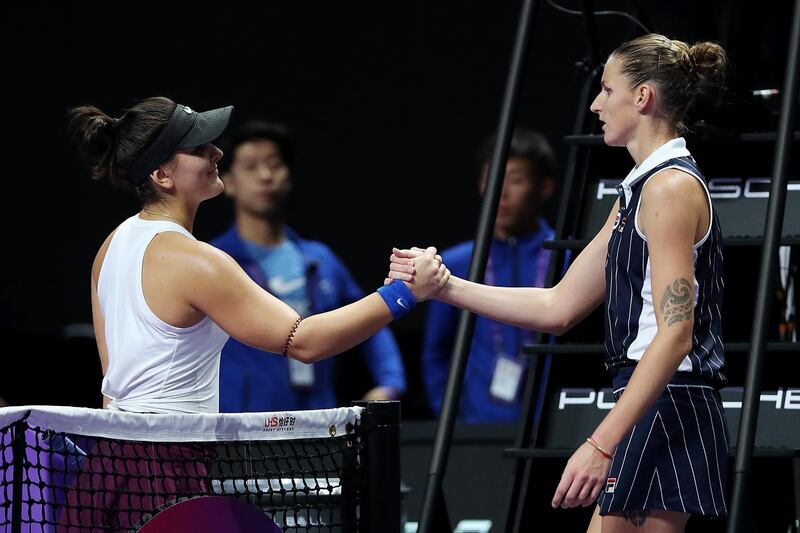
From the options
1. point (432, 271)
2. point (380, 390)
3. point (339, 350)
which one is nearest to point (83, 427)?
point (339, 350)

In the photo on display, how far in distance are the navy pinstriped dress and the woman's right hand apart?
1.99ft

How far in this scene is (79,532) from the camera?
2914 millimetres

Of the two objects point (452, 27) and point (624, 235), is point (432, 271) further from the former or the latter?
point (452, 27)

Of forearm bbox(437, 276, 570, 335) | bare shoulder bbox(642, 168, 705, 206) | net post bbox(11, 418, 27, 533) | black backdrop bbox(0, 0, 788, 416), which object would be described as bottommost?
net post bbox(11, 418, 27, 533)

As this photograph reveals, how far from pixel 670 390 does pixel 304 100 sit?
5.37 m

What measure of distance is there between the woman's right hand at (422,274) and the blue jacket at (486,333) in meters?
2.17

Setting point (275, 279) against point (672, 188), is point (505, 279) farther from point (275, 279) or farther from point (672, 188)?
point (672, 188)

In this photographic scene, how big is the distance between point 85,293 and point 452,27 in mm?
2367

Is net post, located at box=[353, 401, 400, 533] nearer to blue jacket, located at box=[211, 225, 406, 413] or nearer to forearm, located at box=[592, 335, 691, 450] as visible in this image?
forearm, located at box=[592, 335, 691, 450]

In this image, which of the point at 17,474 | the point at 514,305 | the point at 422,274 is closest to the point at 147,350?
the point at 17,474

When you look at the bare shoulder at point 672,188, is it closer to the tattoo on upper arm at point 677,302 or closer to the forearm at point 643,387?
the tattoo on upper arm at point 677,302

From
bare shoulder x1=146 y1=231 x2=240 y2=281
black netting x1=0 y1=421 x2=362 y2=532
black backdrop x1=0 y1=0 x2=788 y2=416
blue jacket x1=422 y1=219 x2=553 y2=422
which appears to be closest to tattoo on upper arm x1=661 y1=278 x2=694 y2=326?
black netting x1=0 y1=421 x2=362 y2=532

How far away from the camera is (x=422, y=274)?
140 inches

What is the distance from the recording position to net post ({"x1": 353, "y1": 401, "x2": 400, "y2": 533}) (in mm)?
2951
